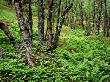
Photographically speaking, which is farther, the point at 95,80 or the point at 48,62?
the point at 48,62

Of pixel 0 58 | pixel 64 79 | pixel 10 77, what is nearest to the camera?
pixel 64 79

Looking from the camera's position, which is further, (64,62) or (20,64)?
(64,62)

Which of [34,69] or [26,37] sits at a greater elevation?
[26,37]

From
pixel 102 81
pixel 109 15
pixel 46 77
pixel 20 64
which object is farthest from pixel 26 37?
pixel 109 15

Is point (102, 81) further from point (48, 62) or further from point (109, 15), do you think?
point (109, 15)

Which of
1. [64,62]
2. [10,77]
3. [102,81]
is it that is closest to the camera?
[102,81]

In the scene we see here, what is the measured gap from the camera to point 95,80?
36.6 feet

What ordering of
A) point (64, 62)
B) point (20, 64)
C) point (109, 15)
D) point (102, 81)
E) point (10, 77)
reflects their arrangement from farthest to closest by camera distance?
1. point (109, 15)
2. point (64, 62)
3. point (20, 64)
4. point (10, 77)
5. point (102, 81)

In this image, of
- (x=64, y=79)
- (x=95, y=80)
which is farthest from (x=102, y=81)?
(x=64, y=79)

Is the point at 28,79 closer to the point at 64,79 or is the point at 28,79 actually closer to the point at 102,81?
the point at 64,79

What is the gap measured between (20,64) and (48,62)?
1.75 meters

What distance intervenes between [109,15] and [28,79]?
6281 cm

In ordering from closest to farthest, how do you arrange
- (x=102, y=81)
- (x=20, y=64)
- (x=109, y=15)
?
(x=102, y=81) < (x=20, y=64) < (x=109, y=15)

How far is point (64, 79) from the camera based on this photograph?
12.4m
